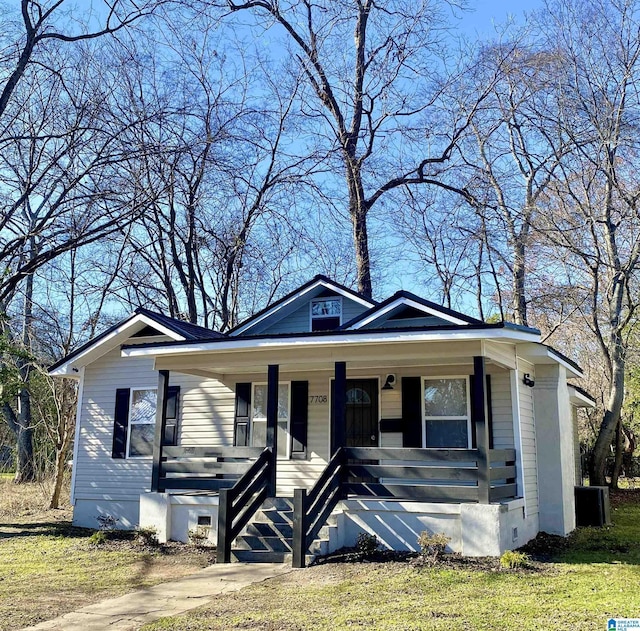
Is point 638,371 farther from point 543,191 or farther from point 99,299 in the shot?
point 99,299

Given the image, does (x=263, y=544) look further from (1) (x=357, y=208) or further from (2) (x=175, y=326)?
(1) (x=357, y=208)

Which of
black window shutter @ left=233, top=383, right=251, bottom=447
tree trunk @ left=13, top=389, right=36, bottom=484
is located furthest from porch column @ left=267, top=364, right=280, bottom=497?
tree trunk @ left=13, top=389, right=36, bottom=484

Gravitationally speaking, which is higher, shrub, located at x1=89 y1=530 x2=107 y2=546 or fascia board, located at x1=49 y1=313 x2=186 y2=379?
fascia board, located at x1=49 y1=313 x2=186 y2=379

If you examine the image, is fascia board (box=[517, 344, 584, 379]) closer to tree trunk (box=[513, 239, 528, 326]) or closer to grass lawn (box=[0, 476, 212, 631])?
grass lawn (box=[0, 476, 212, 631])

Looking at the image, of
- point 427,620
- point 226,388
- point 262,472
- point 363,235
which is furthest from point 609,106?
point 427,620

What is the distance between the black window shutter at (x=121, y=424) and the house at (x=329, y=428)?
30 mm

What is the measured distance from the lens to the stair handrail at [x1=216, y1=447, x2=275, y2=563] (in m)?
9.91

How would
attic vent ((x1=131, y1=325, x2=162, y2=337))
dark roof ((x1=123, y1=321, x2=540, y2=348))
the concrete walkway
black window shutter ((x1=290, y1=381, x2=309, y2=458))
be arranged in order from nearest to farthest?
the concrete walkway, dark roof ((x1=123, y1=321, x2=540, y2=348)), black window shutter ((x1=290, y1=381, x2=309, y2=458)), attic vent ((x1=131, y1=325, x2=162, y2=337))

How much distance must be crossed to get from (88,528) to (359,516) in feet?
21.1

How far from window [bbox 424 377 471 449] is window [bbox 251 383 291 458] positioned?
278cm

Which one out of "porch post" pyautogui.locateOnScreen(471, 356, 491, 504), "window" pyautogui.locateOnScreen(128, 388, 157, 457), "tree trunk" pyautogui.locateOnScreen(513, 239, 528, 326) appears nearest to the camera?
"porch post" pyautogui.locateOnScreen(471, 356, 491, 504)

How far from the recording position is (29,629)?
6570 millimetres

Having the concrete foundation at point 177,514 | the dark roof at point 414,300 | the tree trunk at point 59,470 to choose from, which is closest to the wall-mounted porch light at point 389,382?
the dark roof at point 414,300

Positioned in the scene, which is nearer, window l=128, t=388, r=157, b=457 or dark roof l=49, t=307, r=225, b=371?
dark roof l=49, t=307, r=225, b=371
